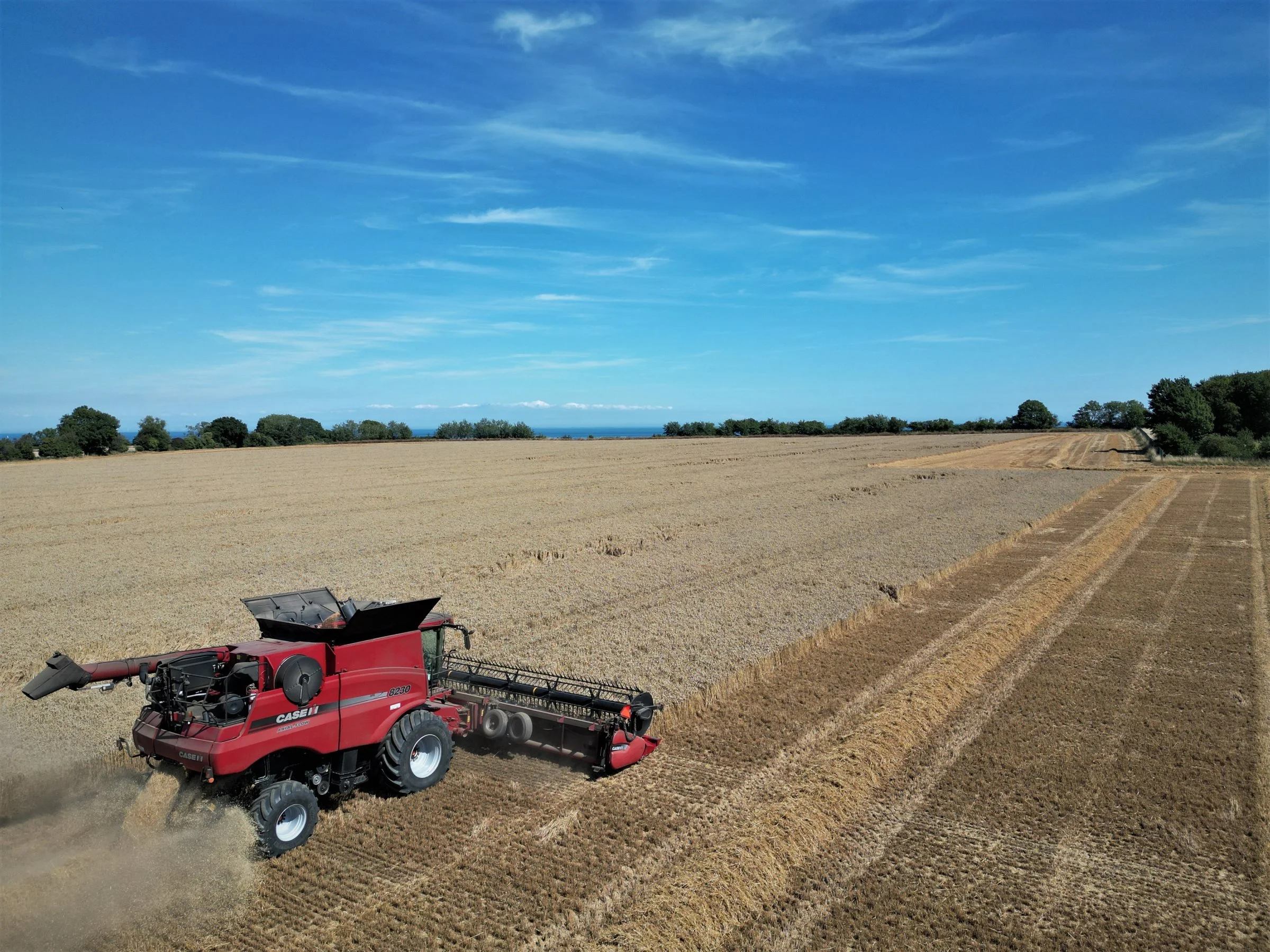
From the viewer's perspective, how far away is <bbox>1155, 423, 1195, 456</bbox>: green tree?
6888 centimetres

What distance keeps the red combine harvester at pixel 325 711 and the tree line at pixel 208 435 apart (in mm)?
85895

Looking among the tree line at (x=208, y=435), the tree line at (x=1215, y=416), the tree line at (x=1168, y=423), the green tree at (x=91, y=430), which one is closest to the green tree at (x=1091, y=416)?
the tree line at (x=1168, y=423)

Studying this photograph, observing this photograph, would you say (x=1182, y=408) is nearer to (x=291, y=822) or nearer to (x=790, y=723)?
(x=790, y=723)

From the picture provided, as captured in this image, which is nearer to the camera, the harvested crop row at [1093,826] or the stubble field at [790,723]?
the harvested crop row at [1093,826]

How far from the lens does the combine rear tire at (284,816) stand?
25.6 ft

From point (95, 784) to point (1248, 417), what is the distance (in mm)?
112269

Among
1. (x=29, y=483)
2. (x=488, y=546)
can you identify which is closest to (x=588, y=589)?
(x=488, y=546)

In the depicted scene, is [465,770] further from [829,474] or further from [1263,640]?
[829,474]

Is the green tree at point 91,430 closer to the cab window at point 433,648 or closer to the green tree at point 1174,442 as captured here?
the cab window at point 433,648

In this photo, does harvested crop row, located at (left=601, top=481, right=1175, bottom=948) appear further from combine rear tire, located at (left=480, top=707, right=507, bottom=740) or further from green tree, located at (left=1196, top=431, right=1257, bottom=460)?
green tree, located at (left=1196, top=431, right=1257, bottom=460)

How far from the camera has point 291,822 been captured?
8148 mm

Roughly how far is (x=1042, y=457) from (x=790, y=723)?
68147 mm

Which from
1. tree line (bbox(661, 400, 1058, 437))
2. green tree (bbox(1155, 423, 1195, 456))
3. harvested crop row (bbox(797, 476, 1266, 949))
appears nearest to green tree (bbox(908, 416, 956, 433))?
tree line (bbox(661, 400, 1058, 437))

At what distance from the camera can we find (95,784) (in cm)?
935
